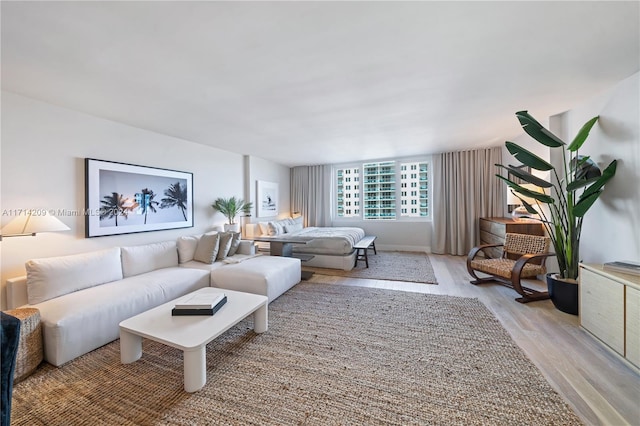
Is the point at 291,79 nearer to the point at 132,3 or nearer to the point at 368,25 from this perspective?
the point at 368,25

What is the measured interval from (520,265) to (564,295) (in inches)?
17.3

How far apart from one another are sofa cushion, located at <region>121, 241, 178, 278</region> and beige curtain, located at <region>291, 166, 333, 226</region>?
394 cm

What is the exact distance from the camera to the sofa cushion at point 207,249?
3.32m

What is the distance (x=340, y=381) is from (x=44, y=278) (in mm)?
2645

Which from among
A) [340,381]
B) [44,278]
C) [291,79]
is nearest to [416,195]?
[291,79]

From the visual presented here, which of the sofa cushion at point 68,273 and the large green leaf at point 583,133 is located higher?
the large green leaf at point 583,133

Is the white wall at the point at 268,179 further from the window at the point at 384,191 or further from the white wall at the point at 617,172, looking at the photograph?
the white wall at the point at 617,172

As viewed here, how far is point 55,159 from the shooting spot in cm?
251

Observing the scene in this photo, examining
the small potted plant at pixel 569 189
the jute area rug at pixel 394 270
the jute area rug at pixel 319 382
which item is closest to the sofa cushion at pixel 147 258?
the jute area rug at pixel 319 382

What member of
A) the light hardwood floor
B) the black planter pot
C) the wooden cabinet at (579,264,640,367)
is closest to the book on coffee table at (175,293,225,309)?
the light hardwood floor

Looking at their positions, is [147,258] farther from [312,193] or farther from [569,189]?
[569,189]

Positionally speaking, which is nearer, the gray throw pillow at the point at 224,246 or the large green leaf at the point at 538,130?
the large green leaf at the point at 538,130

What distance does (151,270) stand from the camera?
9.84 ft

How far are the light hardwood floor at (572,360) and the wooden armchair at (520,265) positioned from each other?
154mm
